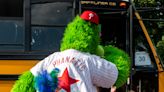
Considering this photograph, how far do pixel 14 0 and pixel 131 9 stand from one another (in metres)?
1.34

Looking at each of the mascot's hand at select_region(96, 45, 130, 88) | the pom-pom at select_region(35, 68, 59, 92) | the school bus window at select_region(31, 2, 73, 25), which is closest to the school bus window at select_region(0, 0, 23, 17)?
the school bus window at select_region(31, 2, 73, 25)

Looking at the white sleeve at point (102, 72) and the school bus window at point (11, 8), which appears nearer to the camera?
the white sleeve at point (102, 72)

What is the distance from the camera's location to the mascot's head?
9.62 ft

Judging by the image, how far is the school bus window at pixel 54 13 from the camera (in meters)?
5.14

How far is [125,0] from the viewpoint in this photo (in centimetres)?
553

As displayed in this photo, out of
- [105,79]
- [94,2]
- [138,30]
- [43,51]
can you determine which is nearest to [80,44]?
[105,79]

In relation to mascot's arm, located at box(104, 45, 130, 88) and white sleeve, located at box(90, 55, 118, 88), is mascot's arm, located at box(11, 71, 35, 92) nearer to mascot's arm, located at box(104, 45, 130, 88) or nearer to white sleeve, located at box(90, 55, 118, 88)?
white sleeve, located at box(90, 55, 118, 88)

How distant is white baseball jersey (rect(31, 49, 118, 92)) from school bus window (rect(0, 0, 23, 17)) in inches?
88.0

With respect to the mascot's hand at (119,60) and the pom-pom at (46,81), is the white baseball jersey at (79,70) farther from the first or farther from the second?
the mascot's hand at (119,60)

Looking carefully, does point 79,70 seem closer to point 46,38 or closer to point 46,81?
point 46,81

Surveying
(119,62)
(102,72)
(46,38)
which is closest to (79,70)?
(102,72)

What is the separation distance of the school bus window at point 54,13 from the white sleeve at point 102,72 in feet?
7.40

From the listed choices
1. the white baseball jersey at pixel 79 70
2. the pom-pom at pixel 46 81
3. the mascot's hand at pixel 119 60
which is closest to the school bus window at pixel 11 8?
the mascot's hand at pixel 119 60

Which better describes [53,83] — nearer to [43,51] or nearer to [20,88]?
[20,88]
